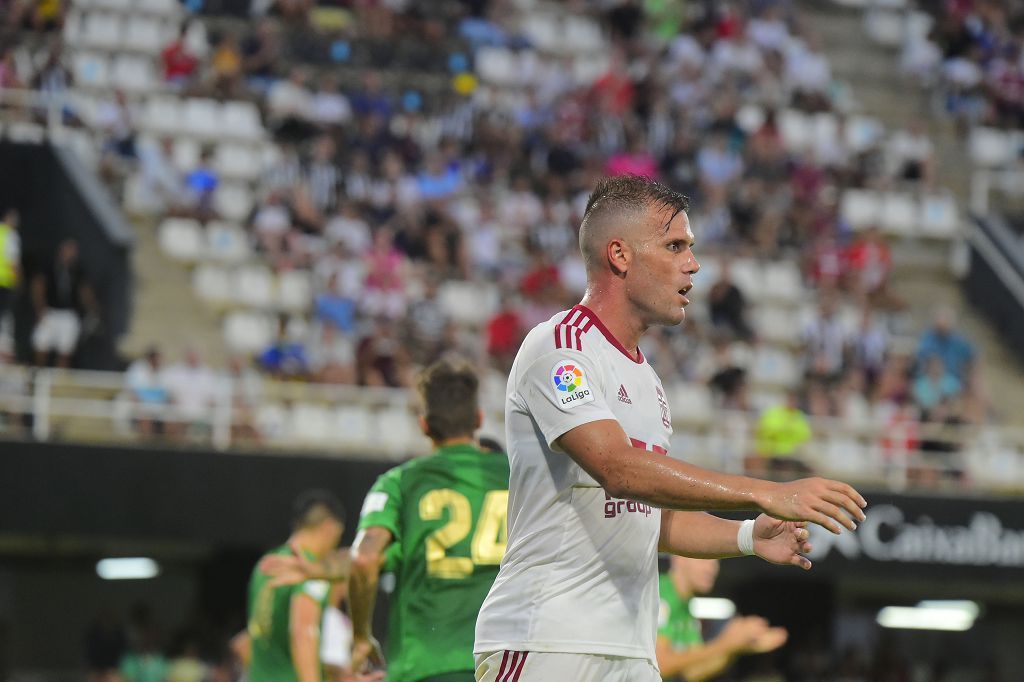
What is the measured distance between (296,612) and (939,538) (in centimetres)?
1111

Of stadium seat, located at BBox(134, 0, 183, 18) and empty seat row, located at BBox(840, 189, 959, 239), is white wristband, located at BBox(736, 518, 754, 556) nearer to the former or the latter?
empty seat row, located at BBox(840, 189, 959, 239)

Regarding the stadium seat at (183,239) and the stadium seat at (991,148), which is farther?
the stadium seat at (991,148)

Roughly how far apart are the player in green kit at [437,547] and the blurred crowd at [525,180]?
995 cm

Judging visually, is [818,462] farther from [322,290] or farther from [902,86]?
[902,86]

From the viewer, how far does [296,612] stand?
314 inches

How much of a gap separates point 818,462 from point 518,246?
15.6ft

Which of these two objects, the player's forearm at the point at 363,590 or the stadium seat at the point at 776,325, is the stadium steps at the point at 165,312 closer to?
the stadium seat at the point at 776,325

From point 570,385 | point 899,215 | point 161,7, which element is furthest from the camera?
point 899,215

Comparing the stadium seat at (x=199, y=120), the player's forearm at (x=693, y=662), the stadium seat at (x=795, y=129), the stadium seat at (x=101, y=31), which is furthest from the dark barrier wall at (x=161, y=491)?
the stadium seat at (x=795, y=129)

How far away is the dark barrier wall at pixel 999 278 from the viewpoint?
2297 centimetres

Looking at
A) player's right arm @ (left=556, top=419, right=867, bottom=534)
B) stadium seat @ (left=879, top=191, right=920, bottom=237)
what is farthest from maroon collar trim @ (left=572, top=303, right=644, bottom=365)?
stadium seat @ (left=879, top=191, right=920, bottom=237)

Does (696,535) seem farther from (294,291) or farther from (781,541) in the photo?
(294,291)

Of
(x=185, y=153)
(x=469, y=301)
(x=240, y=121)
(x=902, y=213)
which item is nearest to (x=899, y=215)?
(x=902, y=213)

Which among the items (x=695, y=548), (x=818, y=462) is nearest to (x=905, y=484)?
(x=818, y=462)
